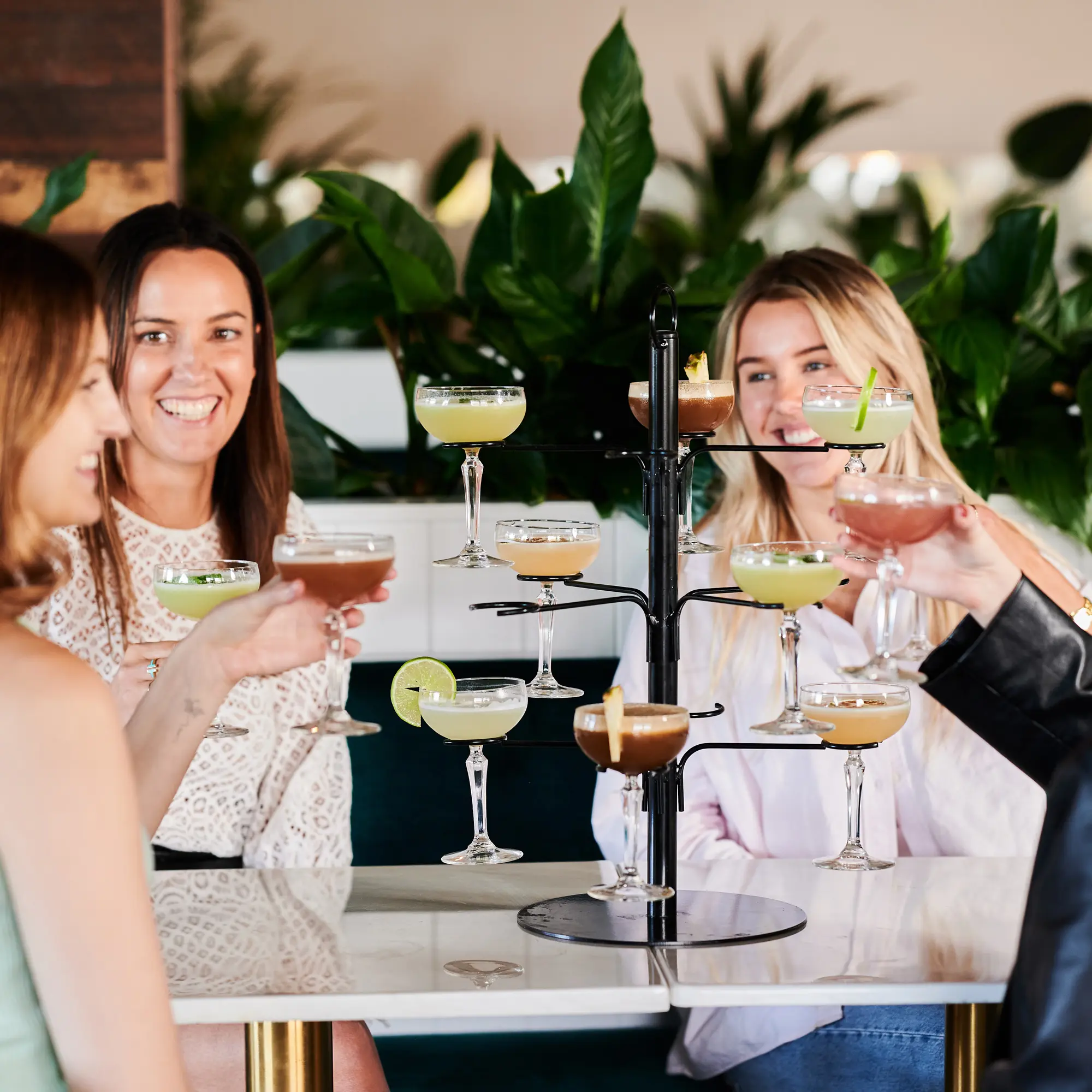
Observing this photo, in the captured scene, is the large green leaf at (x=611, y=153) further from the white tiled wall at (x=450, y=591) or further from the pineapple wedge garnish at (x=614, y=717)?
the pineapple wedge garnish at (x=614, y=717)

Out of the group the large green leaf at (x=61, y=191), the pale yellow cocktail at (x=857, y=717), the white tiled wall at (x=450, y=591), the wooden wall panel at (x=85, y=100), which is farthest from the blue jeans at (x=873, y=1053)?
the wooden wall panel at (x=85, y=100)

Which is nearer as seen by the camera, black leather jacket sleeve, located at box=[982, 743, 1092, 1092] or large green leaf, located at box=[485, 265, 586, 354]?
black leather jacket sleeve, located at box=[982, 743, 1092, 1092]

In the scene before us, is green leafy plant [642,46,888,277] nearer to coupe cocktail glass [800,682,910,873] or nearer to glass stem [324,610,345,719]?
coupe cocktail glass [800,682,910,873]

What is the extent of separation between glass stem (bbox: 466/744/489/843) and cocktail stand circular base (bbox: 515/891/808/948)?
104mm

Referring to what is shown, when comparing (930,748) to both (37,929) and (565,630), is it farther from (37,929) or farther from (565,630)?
(37,929)

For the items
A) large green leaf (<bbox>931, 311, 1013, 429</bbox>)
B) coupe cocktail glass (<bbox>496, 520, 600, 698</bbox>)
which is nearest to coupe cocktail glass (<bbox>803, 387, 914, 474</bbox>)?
coupe cocktail glass (<bbox>496, 520, 600, 698</bbox>)

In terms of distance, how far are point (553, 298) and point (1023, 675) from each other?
1.53 metres

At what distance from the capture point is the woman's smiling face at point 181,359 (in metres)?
2.52

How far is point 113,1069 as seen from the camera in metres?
1.20

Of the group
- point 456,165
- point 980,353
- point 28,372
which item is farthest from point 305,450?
point 456,165

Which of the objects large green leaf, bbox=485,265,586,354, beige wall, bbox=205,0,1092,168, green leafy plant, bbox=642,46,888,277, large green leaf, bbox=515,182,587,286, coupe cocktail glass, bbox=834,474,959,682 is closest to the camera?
coupe cocktail glass, bbox=834,474,959,682

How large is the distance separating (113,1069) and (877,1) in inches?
269

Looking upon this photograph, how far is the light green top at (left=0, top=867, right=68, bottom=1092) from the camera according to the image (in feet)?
3.93

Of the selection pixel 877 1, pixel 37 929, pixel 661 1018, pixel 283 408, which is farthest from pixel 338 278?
pixel 37 929
